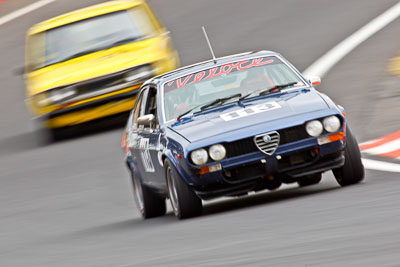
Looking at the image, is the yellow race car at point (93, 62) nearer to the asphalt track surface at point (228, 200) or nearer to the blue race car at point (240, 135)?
the asphalt track surface at point (228, 200)

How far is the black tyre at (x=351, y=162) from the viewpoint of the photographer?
8.98 m

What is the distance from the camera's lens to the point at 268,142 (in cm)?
867

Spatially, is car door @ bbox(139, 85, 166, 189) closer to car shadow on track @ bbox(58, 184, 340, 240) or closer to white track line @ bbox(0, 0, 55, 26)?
car shadow on track @ bbox(58, 184, 340, 240)

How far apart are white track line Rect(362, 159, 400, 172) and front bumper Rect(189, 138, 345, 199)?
1.28 meters

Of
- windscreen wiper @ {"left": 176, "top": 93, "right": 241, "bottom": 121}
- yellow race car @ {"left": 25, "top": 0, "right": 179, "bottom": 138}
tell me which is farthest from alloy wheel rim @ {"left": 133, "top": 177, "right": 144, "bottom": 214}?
yellow race car @ {"left": 25, "top": 0, "right": 179, "bottom": 138}

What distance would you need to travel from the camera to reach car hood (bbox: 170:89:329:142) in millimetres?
8828

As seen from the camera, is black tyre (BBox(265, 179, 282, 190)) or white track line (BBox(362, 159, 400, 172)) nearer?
black tyre (BBox(265, 179, 282, 190))

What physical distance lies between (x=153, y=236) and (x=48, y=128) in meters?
8.66

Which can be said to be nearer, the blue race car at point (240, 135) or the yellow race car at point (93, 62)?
the blue race car at point (240, 135)

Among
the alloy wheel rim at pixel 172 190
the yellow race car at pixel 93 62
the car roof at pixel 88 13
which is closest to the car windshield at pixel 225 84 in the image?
the alloy wheel rim at pixel 172 190

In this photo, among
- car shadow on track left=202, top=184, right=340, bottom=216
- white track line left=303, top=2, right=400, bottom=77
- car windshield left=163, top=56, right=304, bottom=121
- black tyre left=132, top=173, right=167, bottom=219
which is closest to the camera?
car shadow on track left=202, top=184, right=340, bottom=216

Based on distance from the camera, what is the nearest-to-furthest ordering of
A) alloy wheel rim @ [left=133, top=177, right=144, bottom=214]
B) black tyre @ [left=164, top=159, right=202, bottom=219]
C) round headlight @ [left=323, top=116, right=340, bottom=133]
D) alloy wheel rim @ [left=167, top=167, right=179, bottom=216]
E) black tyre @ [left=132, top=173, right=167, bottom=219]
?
1. round headlight @ [left=323, top=116, right=340, bottom=133]
2. black tyre @ [left=164, top=159, right=202, bottom=219]
3. alloy wheel rim @ [left=167, top=167, right=179, bottom=216]
4. black tyre @ [left=132, top=173, right=167, bottom=219]
5. alloy wheel rim @ [left=133, top=177, right=144, bottom=214]

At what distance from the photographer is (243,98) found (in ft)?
31.4

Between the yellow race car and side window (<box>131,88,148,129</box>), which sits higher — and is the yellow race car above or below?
above
